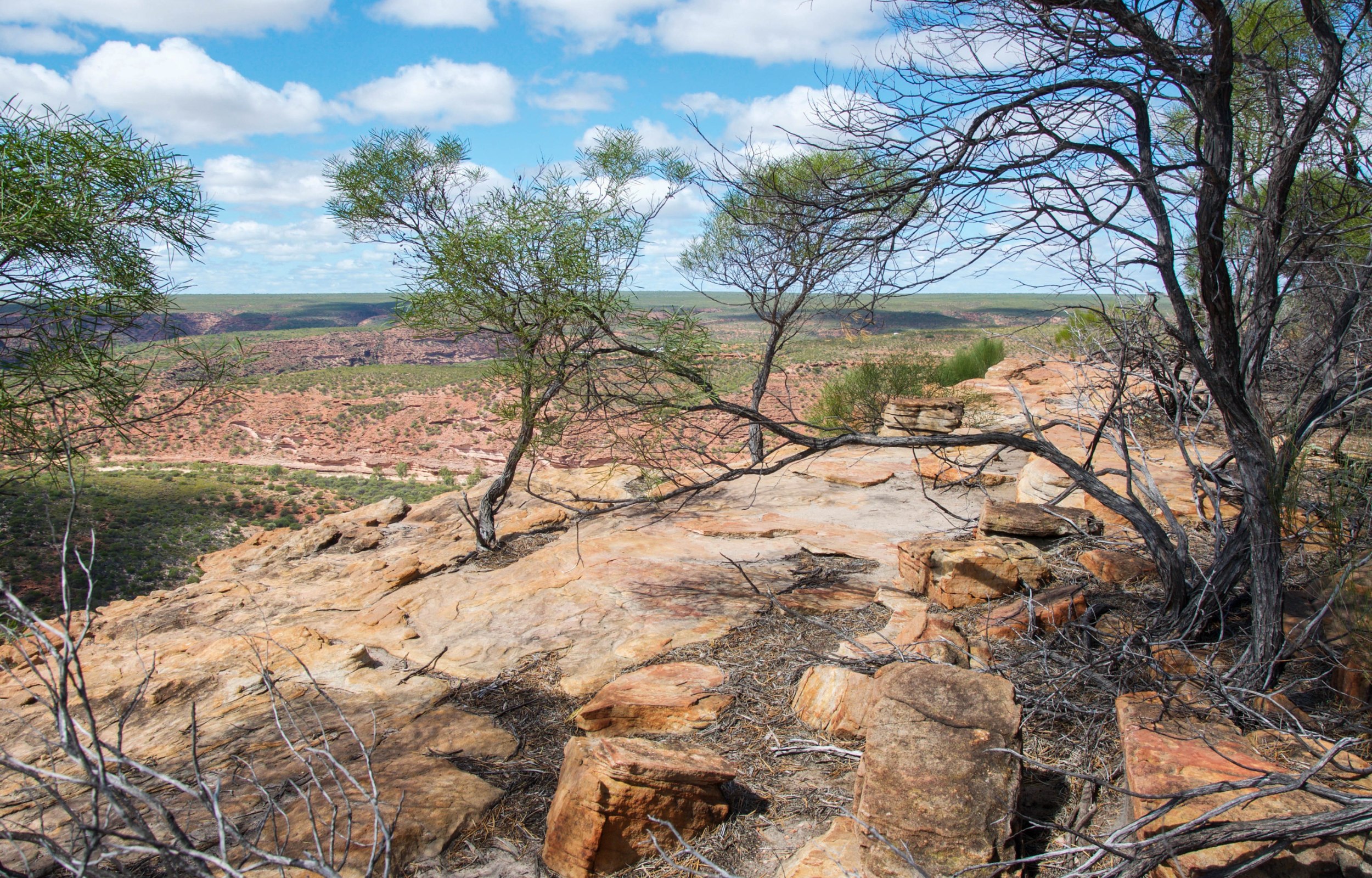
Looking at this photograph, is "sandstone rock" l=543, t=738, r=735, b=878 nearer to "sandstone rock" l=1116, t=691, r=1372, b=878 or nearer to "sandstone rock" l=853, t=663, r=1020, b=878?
"sandstone rock" l=853, t=663, r=1020, b=878

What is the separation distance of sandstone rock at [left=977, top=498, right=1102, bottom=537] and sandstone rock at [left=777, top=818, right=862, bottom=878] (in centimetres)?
368

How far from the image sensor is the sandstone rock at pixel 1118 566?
515 centimetres

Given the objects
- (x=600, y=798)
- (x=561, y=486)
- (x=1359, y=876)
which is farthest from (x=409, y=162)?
(x=1359, y=876)

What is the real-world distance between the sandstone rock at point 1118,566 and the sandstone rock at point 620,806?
3.28m

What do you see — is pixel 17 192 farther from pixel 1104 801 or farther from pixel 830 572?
pixel 1104 801

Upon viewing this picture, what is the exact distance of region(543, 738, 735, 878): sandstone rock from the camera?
2992mm

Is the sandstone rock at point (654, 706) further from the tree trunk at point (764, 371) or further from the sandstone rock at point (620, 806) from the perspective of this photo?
the tree trunk at point (764, 371)

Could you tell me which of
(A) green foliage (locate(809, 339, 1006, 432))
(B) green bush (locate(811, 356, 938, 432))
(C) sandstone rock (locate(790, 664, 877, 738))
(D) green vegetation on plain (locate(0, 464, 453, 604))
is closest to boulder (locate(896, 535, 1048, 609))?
(C) sandstone rock (locate(790, 664, 877, 738))

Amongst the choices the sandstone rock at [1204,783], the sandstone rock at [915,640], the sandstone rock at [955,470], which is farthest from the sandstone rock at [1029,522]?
the sandstone rock at [1204,783]

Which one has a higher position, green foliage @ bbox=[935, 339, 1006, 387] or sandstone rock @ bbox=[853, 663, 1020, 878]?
green foliage @ bbox=[935, 339, 1006, 387]

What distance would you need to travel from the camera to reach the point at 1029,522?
241 inches

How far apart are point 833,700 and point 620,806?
4.63 feet

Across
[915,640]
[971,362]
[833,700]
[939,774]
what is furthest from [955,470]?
[971,362]

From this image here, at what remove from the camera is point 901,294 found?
4.13 metres
